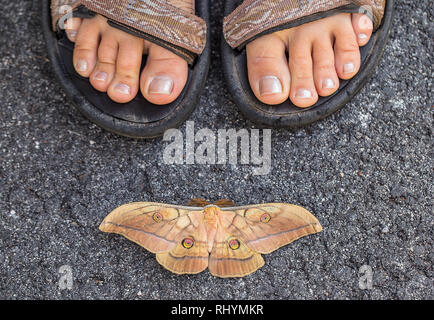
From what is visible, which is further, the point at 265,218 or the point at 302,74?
the point at 302,74

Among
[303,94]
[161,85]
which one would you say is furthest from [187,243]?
[303,94]

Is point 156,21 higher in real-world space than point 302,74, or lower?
higher

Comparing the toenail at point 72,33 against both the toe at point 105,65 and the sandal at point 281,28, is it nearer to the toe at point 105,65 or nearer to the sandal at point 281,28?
the toe at point 105,65

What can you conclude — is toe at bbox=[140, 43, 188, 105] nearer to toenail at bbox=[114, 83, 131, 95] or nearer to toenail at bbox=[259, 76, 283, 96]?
toenail at bbox=[114, 83, 131, 95]

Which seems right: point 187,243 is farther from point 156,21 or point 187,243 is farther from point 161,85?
point 156,21
